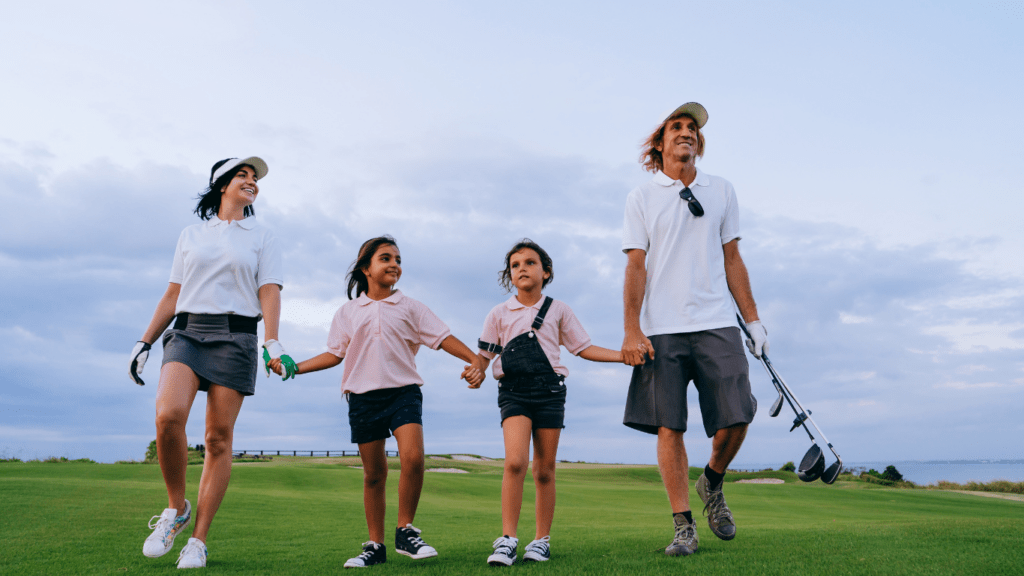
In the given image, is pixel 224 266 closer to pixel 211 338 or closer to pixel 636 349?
pixel 211 338

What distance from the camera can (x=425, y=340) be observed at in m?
4.78

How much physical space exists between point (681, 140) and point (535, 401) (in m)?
2.05

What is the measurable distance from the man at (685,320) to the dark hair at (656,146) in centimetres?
14

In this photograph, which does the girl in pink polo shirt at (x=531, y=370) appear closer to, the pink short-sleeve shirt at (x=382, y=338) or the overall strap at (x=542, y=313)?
the overall strap at (x=542, y=313)

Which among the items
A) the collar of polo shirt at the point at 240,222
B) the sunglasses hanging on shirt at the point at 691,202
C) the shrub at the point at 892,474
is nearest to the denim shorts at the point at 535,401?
the sunglasses hanging on shirt at the point at 691,202

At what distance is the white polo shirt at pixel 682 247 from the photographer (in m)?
4.29

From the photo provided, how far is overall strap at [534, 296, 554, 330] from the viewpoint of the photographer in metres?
4.73

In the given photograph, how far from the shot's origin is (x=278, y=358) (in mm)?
4535

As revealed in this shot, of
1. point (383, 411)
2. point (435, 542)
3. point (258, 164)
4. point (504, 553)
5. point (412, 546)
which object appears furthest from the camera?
point (435, 542)

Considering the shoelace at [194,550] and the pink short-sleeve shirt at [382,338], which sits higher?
the pink short-sleeve shirt at [382,338]

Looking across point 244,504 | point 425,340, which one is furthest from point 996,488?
point 425,340

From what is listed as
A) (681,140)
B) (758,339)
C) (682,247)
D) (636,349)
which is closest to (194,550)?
(636,349)

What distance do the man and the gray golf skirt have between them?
97.8 inches

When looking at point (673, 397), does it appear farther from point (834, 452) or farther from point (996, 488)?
point (996, 488)
